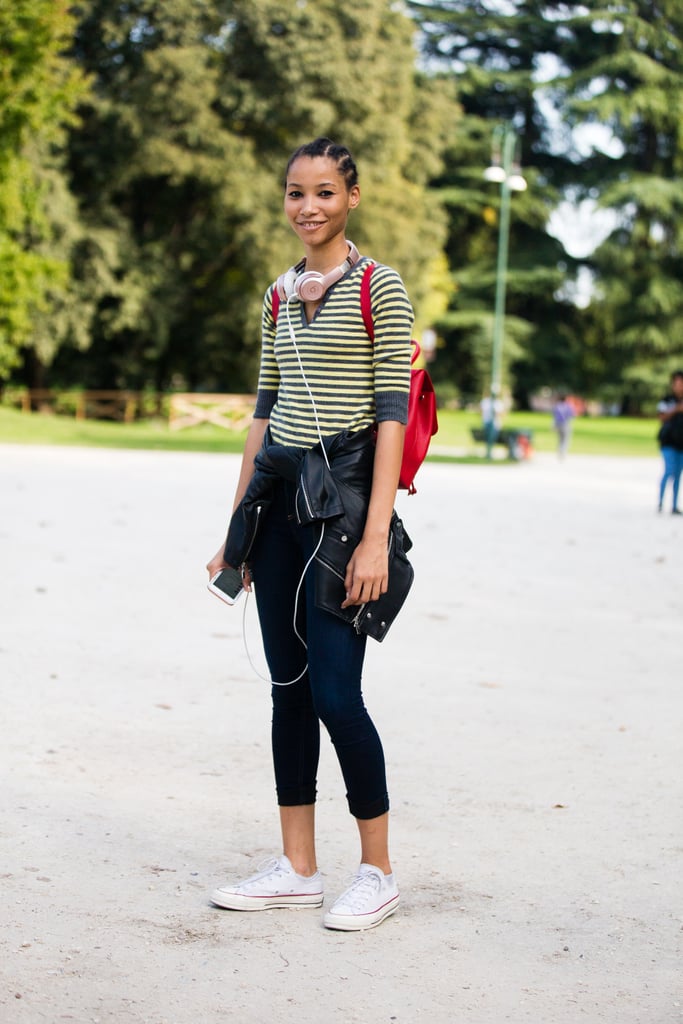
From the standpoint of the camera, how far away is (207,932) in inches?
132

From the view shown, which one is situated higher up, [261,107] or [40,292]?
[261,107]

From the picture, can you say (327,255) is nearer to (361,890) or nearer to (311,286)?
(311,286)

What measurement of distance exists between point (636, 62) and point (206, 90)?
26.1 meters

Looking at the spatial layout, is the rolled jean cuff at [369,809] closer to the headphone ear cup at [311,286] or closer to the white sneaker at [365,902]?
the white sneaker at [365,902]

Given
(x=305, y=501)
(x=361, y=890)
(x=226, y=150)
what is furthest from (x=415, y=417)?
(x=226, y=150)

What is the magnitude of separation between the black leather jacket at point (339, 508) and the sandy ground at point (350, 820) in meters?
0.83

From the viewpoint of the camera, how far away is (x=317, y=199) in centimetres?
349

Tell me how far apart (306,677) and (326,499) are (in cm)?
57

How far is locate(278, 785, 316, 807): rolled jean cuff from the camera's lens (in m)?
3.71

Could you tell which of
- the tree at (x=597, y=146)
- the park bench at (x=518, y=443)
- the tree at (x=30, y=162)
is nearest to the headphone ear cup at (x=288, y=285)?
the park bench at (x=518, y=443)

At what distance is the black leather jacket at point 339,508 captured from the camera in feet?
11.0

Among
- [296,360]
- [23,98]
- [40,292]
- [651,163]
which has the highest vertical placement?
[651,163]

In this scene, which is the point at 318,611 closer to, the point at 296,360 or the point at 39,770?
the point at 296,360

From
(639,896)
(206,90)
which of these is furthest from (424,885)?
(206,90)
